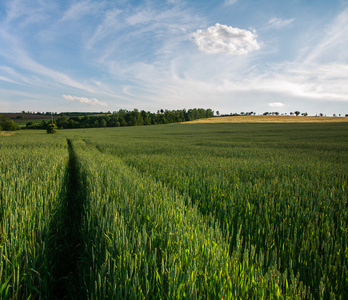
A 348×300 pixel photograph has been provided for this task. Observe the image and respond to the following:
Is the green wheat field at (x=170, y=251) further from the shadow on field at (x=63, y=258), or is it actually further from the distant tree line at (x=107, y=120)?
the distant tree line at (x=107, y=120)

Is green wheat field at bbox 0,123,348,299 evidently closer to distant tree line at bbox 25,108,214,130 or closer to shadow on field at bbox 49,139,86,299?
shadow on field at bbox 49,139,86,299

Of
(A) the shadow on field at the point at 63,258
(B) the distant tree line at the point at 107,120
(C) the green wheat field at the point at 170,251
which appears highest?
(B) the distant tree line at the point at 107,120

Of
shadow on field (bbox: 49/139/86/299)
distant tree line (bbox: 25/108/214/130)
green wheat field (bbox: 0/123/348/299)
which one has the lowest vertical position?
shadow on field (bbox: 49/139/86/299)

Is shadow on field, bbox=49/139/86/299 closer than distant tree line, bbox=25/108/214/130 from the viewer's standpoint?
Yes

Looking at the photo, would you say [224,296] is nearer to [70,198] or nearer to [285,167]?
[70,198]

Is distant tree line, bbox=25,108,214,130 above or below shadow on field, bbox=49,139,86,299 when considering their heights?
above

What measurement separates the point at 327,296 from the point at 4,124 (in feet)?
314

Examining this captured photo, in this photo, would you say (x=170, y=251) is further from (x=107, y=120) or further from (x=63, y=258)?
(x=107, y=120)

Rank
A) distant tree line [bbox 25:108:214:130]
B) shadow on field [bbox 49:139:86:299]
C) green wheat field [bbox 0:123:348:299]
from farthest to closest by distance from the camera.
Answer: distant tree line [bbox 25:108:214:130] < shadow on field [bbox 49:139:86:299] < green wheat field [bbox 0:123:348:299]

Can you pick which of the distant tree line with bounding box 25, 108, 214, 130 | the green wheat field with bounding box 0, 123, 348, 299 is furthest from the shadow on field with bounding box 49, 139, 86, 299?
the distant tree line with bounding box 25, 108, 214, 130

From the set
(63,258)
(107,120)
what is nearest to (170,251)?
(63,258)

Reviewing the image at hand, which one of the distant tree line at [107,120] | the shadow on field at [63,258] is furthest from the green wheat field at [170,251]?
the distant tree line at [107,120]

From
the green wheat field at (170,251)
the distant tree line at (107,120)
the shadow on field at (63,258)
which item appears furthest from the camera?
the distant tree line at (107,120)

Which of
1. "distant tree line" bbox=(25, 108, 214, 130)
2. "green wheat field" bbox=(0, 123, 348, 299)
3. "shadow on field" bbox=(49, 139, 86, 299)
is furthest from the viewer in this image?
"distant tree line" bbox=(25, 108, 214, 130)
